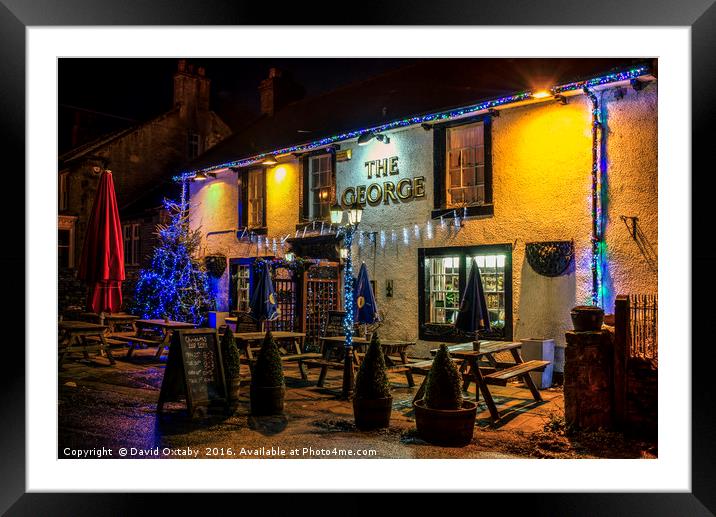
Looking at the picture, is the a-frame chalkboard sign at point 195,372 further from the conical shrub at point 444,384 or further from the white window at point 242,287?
the white window at point 242,287

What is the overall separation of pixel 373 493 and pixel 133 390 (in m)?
5.42

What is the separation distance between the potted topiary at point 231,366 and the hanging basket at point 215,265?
9066 mm

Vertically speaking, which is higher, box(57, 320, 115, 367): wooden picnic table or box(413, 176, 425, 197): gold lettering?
box(413, 176, 425, 197): gold lettering

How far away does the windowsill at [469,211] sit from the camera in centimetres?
1147

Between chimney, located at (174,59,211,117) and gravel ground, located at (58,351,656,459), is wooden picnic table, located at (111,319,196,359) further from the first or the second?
chimney, located at (174,59,211,117)

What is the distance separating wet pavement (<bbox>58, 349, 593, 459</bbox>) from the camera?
6180 mm

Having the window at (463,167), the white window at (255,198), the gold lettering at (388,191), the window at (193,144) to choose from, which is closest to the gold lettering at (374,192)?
the gold lettering at (388,191)

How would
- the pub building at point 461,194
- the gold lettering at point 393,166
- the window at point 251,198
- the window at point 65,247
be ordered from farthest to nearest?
the window at point 65,247, the window at point 251,198, the gold lettering at point 393,166, the pub building at point 461,194

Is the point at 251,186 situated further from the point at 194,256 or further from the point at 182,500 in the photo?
the point at 182,500

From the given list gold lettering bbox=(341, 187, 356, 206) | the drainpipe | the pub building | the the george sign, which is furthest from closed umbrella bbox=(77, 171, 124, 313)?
the drainpipe

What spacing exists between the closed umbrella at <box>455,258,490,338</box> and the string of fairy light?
13.8 ft

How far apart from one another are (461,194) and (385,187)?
1940mm

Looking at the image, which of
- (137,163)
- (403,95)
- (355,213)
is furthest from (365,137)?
(137,163)
